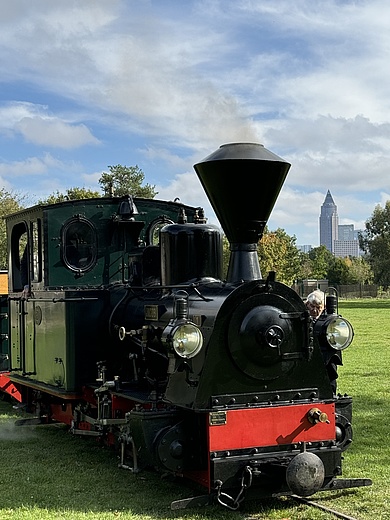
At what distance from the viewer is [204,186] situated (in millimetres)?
6465

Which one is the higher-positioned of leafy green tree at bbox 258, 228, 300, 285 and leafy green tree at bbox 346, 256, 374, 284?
leafy green tree at bbox 258, 228, 300, 285

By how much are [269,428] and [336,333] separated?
1.14 m

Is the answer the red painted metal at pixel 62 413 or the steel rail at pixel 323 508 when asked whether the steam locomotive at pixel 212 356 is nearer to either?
the steel rail at pixel 323 508

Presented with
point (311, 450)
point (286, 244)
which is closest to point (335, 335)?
point (311, 450)

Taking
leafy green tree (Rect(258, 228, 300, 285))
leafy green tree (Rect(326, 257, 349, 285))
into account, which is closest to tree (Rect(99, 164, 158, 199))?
leafy green tree (Rect(258, 228, 300, 285))

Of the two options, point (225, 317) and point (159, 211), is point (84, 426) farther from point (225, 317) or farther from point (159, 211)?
point (225, 317)

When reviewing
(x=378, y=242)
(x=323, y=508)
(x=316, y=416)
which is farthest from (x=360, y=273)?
(x=323, y=508)

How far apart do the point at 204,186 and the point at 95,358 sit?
2.38m

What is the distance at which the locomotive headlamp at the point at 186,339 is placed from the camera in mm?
5633

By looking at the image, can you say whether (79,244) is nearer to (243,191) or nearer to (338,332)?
(243,191)

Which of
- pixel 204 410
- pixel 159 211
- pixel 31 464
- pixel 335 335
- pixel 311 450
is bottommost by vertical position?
pixel 31 464

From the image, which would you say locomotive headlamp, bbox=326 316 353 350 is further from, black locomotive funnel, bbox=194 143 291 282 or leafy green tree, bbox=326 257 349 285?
leafy green tree, bbox=326 257 349 285

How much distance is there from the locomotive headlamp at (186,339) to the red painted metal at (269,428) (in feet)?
1.80

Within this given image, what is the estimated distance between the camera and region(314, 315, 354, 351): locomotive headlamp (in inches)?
252
